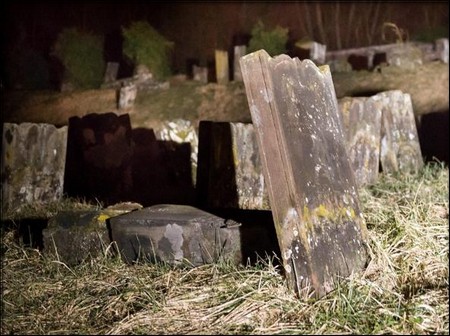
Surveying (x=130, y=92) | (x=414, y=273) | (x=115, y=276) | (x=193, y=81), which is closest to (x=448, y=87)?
(x=193, y=81)

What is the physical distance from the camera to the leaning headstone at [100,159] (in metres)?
5.33

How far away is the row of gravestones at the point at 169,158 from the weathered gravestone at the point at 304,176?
169cm

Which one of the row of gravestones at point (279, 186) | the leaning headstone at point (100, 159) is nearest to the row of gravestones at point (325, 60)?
the leaning headstone at point (100, 159)

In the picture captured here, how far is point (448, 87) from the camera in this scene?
7223 millimetres

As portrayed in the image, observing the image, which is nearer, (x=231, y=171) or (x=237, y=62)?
(x=231, y=171)

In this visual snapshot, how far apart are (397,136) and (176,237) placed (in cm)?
314

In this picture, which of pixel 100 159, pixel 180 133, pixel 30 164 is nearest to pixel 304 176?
pixel 30 164

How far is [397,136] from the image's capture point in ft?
17.4

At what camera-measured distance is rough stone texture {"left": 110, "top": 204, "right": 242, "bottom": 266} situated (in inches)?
116

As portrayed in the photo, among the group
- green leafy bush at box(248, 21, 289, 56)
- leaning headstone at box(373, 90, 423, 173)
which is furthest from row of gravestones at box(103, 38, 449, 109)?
leaning headstone at box(373, 90, 423, 173)

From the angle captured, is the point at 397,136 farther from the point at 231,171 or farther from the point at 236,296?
the point at 236,296

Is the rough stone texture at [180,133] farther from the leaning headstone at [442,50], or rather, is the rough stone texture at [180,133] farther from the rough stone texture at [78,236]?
the leaning headstone at [442,50]

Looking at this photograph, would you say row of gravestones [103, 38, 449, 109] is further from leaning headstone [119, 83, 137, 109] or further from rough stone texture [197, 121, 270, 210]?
rough stone texture [197, 121, 270, 210]

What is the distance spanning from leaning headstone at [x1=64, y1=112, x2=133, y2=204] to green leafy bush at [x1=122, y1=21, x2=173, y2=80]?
3.38 metres
